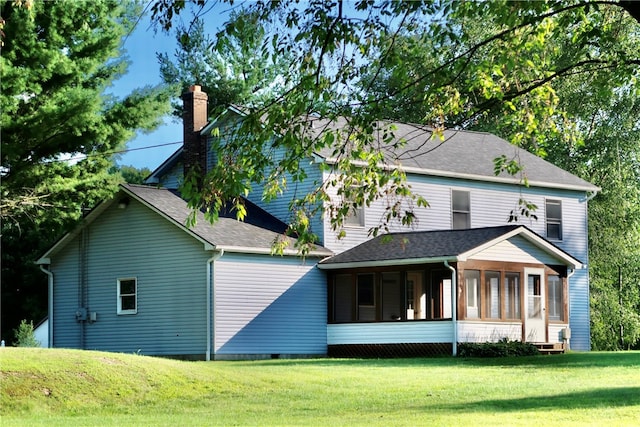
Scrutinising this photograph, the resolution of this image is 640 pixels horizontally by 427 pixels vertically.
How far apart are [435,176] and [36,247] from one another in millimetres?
19905

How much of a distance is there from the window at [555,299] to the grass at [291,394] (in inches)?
395

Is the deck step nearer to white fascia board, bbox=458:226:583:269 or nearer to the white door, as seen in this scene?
the white door

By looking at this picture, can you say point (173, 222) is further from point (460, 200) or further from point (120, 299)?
point (460, 200)

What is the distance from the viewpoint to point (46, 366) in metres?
20.0

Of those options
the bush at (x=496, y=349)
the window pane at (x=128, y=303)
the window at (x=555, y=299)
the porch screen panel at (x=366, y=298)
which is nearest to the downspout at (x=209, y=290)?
the window pane at (x=128, y=303)

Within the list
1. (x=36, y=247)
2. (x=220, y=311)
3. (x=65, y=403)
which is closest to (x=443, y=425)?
(x=65, y=403)

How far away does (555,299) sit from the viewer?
34.9m

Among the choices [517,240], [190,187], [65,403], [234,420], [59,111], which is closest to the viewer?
[190,187]

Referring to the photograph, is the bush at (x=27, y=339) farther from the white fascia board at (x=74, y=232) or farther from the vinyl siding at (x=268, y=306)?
the vinyl siding at (x=268, y=306)

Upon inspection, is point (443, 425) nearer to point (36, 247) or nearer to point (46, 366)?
point (46, 366)

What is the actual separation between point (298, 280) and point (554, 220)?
34.9ft

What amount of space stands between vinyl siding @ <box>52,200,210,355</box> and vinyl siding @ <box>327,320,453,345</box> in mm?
4381

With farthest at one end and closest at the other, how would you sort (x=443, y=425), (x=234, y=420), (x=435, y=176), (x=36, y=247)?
(x=36, y=247) → (x=435, y=176) → (x=234, y=420) → (x=443, y=425)

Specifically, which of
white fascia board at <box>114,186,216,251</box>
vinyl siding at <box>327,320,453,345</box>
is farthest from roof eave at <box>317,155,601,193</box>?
white fascia board at <box>114,186,216,251</box>
